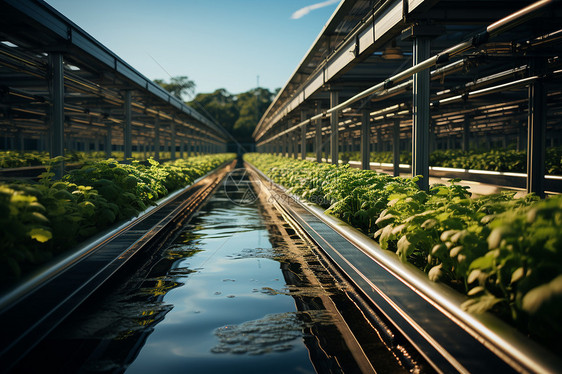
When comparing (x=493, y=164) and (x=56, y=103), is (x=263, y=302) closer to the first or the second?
(x=56, y=103)

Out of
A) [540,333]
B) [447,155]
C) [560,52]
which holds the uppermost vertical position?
[560,52]

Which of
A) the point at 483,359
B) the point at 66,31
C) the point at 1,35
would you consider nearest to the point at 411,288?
the point at 483,359

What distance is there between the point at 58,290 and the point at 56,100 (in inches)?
352

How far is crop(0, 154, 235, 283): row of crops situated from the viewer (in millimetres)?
3621

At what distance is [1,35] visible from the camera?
37.2 ft

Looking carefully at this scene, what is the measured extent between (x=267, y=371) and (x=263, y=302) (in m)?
1.50

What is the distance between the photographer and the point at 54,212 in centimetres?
475

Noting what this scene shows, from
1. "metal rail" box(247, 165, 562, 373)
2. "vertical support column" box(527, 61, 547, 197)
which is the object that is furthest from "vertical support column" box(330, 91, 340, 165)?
"metal rail" box(247, 165, 562, 373)

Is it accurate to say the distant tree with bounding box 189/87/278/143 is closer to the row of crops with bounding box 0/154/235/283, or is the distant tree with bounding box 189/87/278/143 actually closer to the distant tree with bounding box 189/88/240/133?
the distant tree with bounding box 189/88/240/133

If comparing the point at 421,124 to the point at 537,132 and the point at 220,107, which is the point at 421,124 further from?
the point at 220,107

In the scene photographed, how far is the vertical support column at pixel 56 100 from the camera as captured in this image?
1150 cm

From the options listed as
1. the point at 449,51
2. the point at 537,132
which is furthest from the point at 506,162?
the point at 449,51

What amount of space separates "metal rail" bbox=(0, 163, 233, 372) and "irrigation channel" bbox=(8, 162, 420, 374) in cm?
11

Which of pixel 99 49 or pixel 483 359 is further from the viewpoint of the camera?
pixel 99 49
